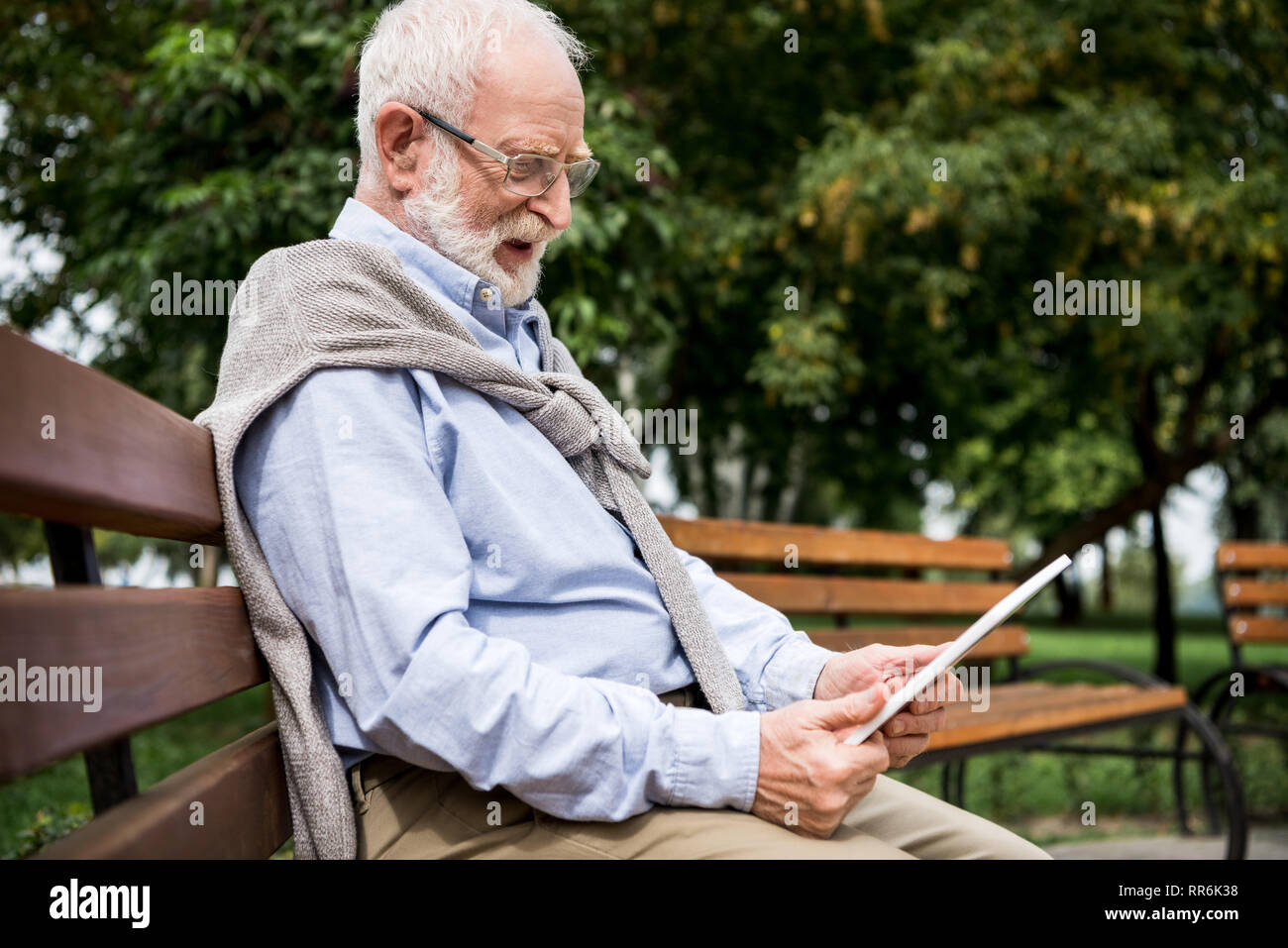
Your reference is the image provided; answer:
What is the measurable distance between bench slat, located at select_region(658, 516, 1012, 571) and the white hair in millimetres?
1330

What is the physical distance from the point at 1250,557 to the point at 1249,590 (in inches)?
7.2

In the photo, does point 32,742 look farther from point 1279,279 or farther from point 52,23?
point 1279,279

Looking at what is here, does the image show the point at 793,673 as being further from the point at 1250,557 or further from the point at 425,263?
the point at 1250,557

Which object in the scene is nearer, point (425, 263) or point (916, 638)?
point (425, 263)

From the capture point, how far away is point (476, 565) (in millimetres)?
1767

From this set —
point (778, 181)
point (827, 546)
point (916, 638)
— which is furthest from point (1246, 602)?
point (778, 181)

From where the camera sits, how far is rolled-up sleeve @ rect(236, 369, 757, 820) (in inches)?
60.5

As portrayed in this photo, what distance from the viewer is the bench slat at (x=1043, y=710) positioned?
3.44 m

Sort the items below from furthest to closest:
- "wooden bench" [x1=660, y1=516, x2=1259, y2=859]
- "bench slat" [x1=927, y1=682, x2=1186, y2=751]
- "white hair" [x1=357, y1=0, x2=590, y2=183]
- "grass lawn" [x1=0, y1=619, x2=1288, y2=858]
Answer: "grass lawn" [x1=0, y1=619, x2=1288, y2=858], "wooden bench" [x1=660, y1=516, x2=1259, y2=859], "bench slat" [x1=927, y1=682, x2=1186, y2=751], "white hair" [x1=357, y1=0, x2=590, y2=183]

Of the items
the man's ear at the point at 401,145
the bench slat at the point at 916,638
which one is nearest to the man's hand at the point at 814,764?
the man's ear at the point at 401,145

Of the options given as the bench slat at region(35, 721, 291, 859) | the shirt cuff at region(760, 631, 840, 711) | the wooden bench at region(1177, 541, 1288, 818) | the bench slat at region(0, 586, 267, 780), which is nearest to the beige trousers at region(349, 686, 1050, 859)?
the bench slat at region(35, 721, 291, 859)

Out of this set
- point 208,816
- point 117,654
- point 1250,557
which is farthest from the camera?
point 1250,557

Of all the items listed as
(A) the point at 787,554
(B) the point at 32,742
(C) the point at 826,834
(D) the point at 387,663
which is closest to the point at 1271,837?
(A) the point at 787,554

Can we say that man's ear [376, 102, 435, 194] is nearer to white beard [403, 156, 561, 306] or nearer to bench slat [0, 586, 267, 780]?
white beard [403, 156, 561, 306]
